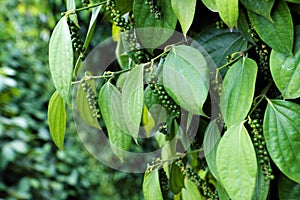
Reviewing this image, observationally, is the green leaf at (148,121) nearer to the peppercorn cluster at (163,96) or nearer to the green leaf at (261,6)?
the peppercorn cluster at (163,96)

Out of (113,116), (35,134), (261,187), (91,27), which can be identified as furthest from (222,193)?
(35,134)

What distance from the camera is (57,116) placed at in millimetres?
627

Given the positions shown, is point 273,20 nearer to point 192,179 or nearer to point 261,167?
point 261,167

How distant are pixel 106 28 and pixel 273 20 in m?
1.95

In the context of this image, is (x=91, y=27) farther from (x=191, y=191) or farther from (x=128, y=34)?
(x=191, y=191)

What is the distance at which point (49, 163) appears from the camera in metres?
2.18

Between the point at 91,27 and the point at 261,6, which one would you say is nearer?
the point at 261,6

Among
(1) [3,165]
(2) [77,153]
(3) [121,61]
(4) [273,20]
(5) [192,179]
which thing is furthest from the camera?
(2) [77,153]

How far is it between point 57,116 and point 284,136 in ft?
0.95

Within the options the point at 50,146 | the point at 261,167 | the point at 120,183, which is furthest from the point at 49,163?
the point at 261,167

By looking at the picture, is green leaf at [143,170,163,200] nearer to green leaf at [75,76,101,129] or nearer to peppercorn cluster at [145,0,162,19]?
green leaf at [75,76,101,129]

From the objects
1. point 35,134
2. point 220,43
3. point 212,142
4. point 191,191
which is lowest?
point 35,134

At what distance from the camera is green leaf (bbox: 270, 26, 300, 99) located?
50 cm

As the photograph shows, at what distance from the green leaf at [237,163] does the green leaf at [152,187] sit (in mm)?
167
